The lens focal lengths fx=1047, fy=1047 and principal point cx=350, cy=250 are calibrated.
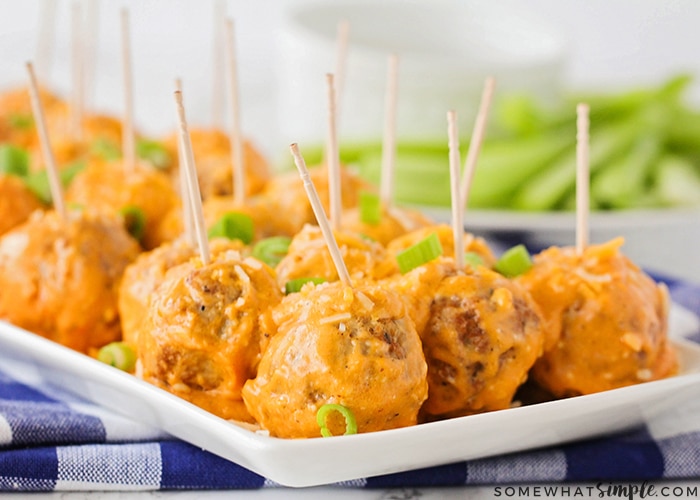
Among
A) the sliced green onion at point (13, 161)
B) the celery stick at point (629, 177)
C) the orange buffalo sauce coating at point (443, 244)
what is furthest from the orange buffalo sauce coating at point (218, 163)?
the celery stick at point (629, 177)

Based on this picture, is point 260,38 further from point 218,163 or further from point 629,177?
point 218,163

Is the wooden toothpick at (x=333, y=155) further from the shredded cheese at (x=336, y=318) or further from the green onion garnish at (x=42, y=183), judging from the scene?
the green onion garnish at (x=42, y=183)

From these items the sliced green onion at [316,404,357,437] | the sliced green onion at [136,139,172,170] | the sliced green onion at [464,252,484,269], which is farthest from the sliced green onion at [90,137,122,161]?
the sliced green onion at [316,404,357,437]

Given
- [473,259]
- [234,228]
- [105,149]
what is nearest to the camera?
[473,259]

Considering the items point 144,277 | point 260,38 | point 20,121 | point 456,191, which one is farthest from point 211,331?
point 260,38

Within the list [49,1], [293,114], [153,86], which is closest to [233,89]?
[49,1]

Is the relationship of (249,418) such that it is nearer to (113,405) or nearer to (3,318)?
(113,405)
